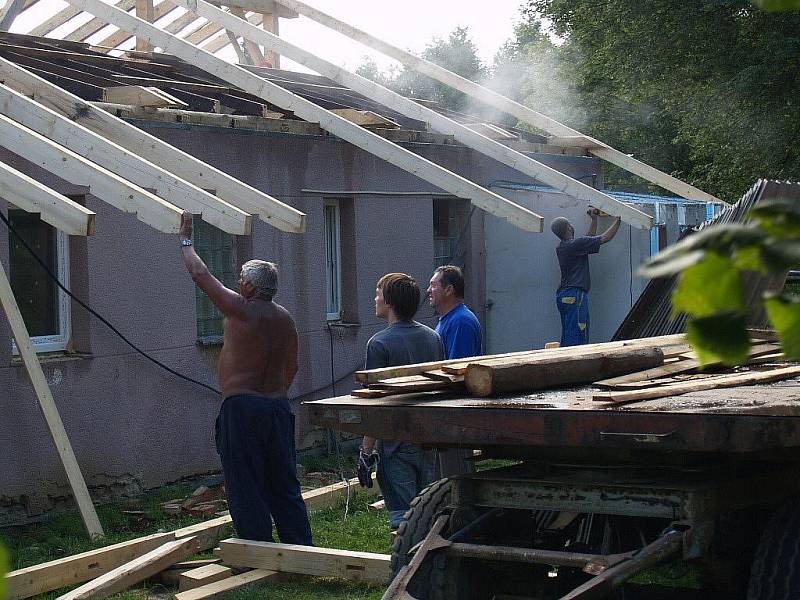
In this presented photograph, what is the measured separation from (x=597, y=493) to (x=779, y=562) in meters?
0.65

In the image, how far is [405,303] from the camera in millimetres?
6980

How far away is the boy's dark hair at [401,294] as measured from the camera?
22.8ft

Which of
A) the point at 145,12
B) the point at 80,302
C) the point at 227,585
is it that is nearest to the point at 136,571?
the point at 227,585

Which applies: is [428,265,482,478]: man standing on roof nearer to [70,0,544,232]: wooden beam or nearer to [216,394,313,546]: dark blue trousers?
[216,394,313,546]: dark blue trousers

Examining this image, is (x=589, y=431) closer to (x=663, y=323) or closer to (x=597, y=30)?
(x=663, y=323)

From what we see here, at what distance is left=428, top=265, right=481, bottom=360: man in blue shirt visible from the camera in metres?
7.26

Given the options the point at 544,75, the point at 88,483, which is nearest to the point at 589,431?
the point at 88,483

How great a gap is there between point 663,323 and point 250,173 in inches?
173

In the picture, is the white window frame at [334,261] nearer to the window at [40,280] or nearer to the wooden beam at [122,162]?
the window at [40,280]

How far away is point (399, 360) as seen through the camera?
6.77 m

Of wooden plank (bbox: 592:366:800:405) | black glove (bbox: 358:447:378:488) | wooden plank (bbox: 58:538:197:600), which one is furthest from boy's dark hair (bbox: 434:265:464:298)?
wooden plank (bbox: 592:366:800:405)

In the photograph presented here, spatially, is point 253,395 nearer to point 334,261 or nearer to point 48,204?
point 48,204

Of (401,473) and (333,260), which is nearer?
(401,473)

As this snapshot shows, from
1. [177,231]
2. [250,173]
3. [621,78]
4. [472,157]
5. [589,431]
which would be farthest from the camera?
[621,78]
